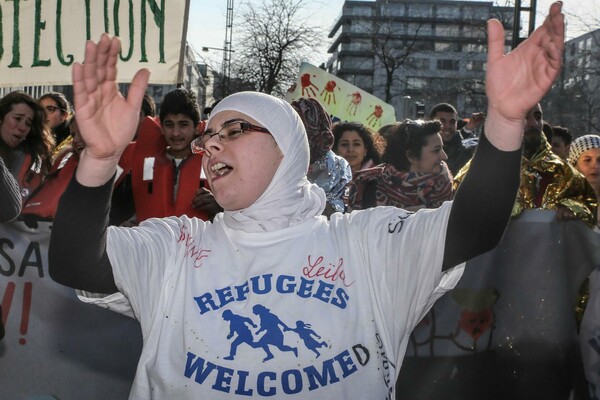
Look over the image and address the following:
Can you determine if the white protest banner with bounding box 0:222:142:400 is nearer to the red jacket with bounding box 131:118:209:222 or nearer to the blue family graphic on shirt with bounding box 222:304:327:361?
the red jacket with bounding box 131:118:209:222

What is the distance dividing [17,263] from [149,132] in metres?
1.66

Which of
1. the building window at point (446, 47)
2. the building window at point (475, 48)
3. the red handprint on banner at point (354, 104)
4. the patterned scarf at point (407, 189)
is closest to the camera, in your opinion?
the patterned scarf at point (407, 189)

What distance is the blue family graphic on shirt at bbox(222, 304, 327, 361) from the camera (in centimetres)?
216

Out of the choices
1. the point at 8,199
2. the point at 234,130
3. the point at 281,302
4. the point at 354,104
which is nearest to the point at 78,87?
the point at 234,130

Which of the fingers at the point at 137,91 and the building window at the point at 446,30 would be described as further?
the building window at the point at 446,30

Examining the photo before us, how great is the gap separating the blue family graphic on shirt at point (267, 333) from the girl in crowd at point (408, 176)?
290cm

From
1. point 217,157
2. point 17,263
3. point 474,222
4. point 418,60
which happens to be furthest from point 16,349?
point 418,60

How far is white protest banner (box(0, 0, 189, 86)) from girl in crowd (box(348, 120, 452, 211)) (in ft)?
5.10

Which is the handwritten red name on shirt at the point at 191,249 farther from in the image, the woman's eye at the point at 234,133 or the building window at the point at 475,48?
the building window at the point at 475,48

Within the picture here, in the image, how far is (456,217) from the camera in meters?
2.08

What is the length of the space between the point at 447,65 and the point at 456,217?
112m

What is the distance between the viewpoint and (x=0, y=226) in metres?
3.33

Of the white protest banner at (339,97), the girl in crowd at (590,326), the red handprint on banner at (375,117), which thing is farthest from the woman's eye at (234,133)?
the red handprint on banner at (375,117)

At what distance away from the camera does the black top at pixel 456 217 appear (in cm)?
199
